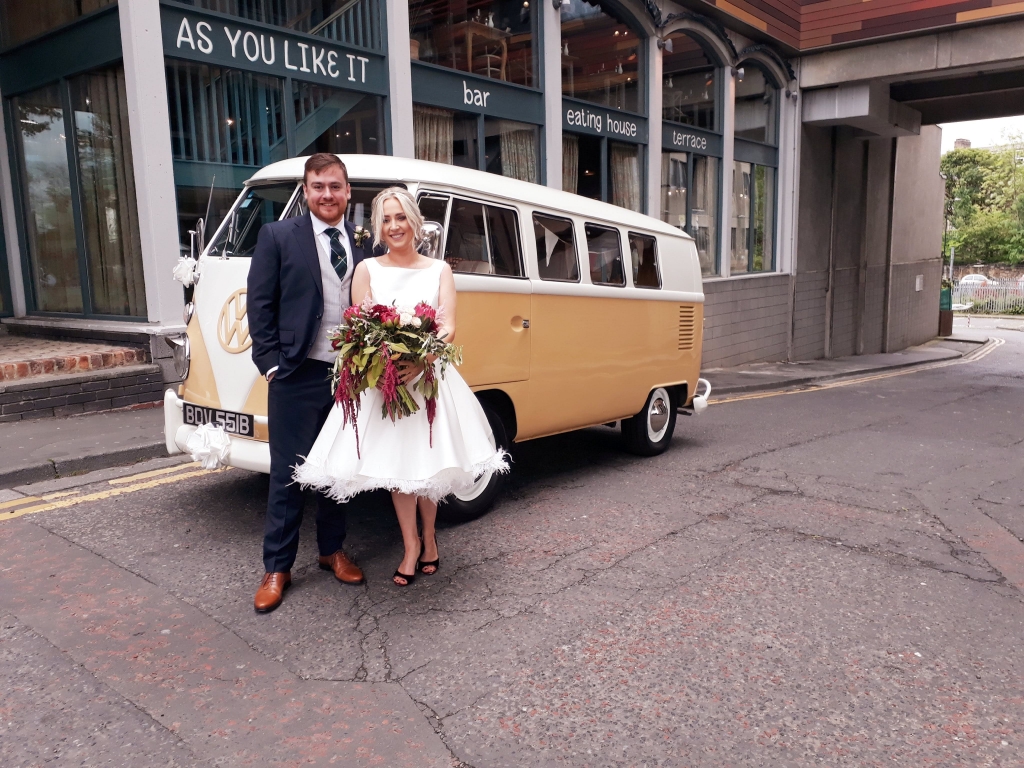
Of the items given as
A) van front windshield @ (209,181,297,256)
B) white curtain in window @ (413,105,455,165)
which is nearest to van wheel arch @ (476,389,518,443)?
van front windshield @ (209,181,297,256)

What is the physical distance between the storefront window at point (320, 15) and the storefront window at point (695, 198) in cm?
715

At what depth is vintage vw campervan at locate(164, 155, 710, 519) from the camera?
4785mm

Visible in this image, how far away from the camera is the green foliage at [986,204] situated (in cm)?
5997

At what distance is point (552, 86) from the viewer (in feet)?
43.2

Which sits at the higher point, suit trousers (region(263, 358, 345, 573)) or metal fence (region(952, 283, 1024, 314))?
suit trousers (region(263, 358, 345, 573))

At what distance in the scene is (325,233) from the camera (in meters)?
4.04

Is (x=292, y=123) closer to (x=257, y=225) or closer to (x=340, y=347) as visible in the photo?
(x=257, y=225)

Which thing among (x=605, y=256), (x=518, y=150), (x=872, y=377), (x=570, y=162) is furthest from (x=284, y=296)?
(x=872, y=377)

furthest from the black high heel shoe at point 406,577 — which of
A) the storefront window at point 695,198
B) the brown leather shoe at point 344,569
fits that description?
the storefront window at point 695,198

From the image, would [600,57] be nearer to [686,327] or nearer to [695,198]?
[695,198]

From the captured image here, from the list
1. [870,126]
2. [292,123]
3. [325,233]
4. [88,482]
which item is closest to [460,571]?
[325,233]

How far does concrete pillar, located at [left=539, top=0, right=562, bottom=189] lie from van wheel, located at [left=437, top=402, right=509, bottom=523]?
8.46 metres

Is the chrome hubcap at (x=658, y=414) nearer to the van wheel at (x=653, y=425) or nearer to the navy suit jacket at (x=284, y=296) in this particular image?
the van wheel at (x=653, y=425)

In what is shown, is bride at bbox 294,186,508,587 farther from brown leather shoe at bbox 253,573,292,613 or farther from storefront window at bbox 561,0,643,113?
storefront window at bbox 561,0,643,113
